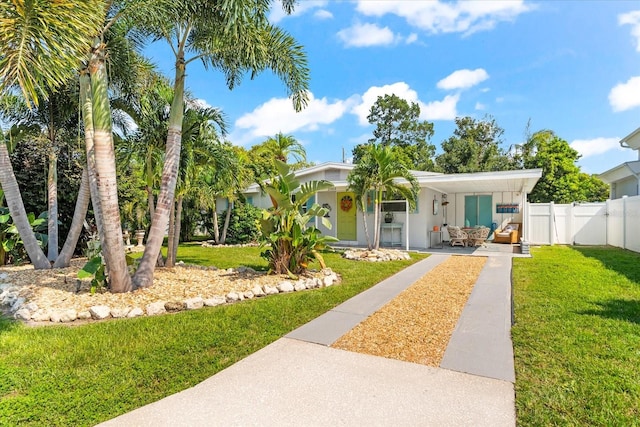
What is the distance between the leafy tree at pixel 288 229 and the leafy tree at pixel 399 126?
28.5 m

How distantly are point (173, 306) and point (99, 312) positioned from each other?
3.34ft

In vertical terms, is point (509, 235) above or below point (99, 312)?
above

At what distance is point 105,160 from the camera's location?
17.7ft

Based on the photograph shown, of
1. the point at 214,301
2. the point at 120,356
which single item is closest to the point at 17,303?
the point at 214,301

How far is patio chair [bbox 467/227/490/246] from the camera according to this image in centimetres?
1388

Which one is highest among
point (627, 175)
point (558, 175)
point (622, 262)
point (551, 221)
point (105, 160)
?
point (558, 175)

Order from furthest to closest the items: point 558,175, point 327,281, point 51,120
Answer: point 558,175
point 51,120
point 327,281

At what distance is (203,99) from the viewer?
9.27 meters

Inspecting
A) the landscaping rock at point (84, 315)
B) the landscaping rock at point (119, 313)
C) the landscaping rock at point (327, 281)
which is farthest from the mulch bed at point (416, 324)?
the landscaping rock at point (84, 315)

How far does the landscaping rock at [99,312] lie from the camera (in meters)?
4.93

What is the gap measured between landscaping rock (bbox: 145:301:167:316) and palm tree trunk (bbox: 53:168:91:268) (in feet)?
14.9

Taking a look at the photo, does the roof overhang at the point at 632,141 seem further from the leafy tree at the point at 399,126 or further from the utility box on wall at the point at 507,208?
the leafy tree at the point at 399,126

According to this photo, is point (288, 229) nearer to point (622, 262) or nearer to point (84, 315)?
point (84, 315)

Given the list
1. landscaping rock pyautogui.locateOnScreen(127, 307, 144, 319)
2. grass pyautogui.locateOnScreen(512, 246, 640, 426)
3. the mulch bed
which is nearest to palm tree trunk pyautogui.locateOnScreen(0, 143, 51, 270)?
landscaping rock pyautogui.locateOnScreen(127, 307, 144, 319)
